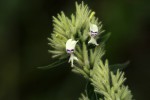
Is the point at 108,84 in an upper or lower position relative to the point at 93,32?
lower

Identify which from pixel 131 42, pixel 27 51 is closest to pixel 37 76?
pixel 27 51

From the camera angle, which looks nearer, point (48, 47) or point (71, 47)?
point (71, 47)

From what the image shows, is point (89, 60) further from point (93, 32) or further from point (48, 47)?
point (48, 47)

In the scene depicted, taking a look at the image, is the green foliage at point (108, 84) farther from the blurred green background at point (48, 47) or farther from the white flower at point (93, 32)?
the blurred green background at point (48, 47)

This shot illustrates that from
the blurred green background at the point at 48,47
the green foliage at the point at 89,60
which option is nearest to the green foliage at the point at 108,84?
the green foliage at the point at 89,60

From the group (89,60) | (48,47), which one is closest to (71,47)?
(89,60)

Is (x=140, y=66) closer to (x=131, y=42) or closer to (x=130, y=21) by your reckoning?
(x=131, y=42)

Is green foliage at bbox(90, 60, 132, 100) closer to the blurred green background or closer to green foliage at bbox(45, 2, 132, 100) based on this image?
green foliage at bbox(45, 2, 132, 100)

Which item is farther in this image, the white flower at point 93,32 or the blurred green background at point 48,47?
the blurred green background at point 48,47
